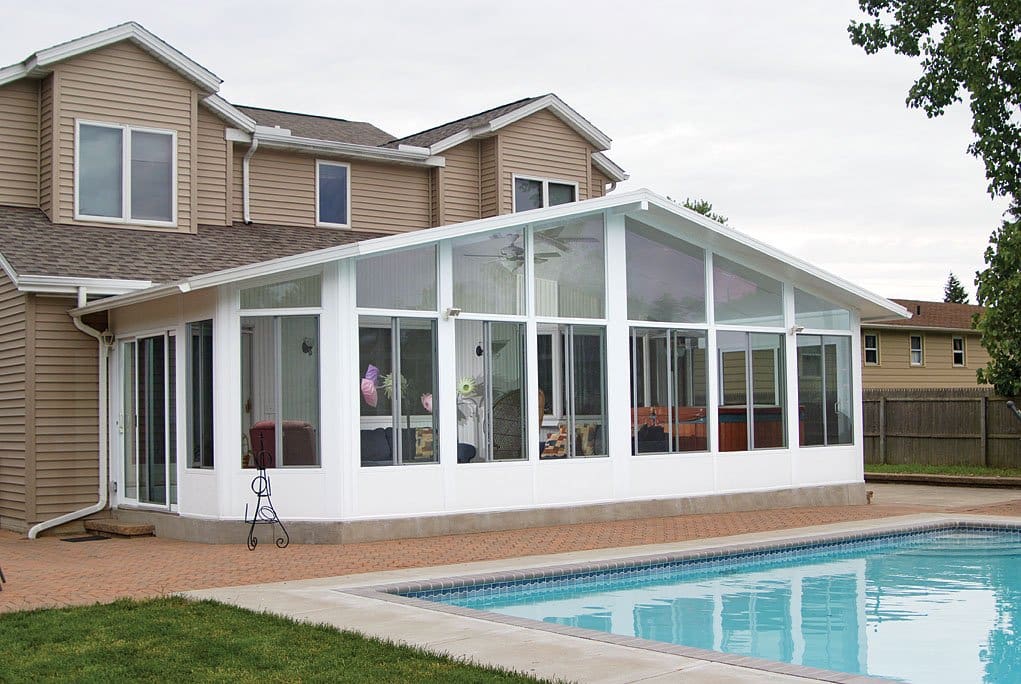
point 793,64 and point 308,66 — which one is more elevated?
point 308,66

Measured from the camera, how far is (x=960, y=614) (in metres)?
9.77

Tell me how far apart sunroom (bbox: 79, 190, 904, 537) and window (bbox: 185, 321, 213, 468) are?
3 cm

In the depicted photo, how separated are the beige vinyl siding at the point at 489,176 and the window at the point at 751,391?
5.97m

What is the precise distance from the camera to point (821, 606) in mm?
10172

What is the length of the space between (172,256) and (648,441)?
6.84 meters

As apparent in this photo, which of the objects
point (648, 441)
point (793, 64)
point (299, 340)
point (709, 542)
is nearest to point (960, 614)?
point (709, 542)

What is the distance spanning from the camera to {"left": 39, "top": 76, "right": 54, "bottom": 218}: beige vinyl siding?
16406 millimetres

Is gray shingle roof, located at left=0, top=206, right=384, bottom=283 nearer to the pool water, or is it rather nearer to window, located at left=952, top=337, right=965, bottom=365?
the pool water

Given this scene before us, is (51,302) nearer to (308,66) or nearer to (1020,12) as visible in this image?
(308,66)

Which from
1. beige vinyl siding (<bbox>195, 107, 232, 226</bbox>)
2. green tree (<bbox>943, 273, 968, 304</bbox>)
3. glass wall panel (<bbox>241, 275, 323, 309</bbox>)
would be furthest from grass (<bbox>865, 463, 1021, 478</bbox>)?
green tree (<bbox>943, 273, 968, 304</bbox>)

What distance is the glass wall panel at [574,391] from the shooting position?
47.9 ft

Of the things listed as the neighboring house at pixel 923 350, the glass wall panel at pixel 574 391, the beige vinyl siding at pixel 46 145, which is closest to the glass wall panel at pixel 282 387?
the glass wall panel at pixel 574 391

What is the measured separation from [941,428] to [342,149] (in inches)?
527

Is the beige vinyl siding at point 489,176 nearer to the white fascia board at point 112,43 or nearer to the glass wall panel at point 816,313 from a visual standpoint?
the white fascia board at point 112,43
